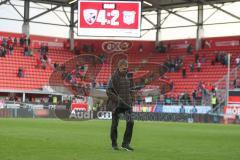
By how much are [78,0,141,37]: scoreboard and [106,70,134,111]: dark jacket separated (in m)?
32.4

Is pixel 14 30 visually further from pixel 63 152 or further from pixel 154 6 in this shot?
pixel 63 152

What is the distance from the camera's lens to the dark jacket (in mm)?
13062

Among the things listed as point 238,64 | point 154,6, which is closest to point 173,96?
point 238,64

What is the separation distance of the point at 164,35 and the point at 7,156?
5480 centimetres

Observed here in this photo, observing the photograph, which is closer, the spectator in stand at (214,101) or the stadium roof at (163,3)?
the spectator in stand at (214,101)

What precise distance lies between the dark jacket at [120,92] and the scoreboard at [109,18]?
32377mm

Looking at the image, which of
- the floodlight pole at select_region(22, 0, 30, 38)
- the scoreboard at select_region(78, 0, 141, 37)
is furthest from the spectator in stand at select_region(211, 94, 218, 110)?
the floodlight pole at select_region(22, 0, 30, 38)

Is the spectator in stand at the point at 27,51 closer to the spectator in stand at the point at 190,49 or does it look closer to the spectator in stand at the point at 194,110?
the spectator in stand at the point at 190,49

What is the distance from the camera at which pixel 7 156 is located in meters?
11.0

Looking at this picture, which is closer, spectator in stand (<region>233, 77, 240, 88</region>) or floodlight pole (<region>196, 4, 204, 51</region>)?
spectator in stand (<region>233, 77, 240, 88</region>)

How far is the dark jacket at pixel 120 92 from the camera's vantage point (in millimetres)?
13062

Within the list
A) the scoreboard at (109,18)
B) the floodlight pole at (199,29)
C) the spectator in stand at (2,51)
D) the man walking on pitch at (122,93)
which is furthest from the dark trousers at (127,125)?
the floodlight pole at (199,29)

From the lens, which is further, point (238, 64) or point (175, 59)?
point (175, 59)

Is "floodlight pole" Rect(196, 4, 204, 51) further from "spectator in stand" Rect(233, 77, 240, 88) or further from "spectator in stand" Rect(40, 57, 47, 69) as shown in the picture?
"spectator in stand" Rect(40, 57, 47, 69)
